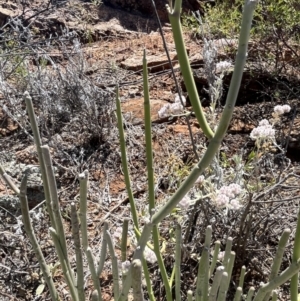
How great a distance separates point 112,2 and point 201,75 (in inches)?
113

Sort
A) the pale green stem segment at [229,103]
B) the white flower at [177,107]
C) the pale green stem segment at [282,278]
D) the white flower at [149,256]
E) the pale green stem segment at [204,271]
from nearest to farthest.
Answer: the pale green stem segment at [229,103], the pale green stem segment at [282,278], the pale green stem segment at [204,271], the white flower at [149,256], the white flower at [177,107]

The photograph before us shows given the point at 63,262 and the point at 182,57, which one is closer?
the point at 182,57

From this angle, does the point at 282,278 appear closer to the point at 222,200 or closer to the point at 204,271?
the point at 204,271

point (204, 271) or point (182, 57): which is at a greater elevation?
point (182, 57)

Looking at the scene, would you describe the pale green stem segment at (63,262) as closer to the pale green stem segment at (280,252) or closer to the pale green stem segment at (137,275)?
the pale green stem segment at (137,275)

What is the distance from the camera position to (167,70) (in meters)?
3.13

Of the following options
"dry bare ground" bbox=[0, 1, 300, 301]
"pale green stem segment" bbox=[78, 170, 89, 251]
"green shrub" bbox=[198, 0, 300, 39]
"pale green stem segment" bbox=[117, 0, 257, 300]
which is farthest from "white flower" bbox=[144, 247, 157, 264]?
"green shrub" bbox=[198, 0, 300, 39]

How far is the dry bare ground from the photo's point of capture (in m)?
1.57

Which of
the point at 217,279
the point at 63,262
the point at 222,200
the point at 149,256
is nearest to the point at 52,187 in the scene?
the point at 63,262

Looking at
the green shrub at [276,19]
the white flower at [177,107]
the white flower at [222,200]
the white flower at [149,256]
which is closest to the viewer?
the white flower at [149,256]

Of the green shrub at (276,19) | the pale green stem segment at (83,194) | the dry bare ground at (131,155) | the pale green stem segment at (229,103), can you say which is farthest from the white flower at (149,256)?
the green shrub at (276,19)

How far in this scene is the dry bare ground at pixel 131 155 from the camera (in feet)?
5.14

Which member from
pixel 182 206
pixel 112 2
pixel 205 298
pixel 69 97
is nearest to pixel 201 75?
pixel 69 97

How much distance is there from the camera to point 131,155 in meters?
2.31
